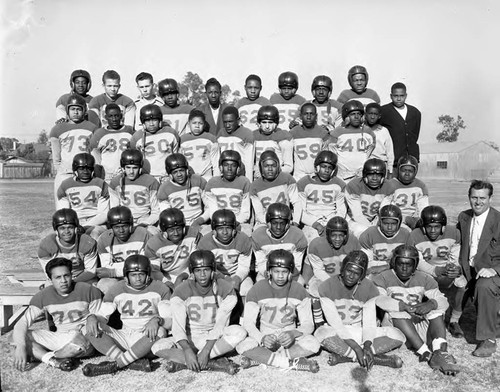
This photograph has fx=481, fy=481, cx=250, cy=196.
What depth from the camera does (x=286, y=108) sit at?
915 cm

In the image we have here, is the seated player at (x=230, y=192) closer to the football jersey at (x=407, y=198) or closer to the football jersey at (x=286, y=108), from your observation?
the football jersey at (x=286, y=108)

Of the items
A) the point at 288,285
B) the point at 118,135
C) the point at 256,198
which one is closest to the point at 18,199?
the point at 118,135

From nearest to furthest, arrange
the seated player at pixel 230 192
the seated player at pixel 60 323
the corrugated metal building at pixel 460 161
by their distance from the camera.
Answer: the seated player at pixel 60 323
the seated player at pixel 230 192
the corrugated metal building at pixel 460 161

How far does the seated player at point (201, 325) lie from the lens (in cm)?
555

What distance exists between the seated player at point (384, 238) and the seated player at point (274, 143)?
210 cm

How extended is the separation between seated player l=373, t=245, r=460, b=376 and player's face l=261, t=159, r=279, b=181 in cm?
232

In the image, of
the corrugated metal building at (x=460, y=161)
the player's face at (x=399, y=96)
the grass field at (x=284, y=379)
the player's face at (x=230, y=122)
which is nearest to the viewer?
the grass field at (x=284, y=379)

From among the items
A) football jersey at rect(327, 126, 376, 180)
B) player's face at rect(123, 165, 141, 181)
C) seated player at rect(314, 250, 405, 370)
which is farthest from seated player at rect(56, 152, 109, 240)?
football jersey at rect(327, 126, 376, 180)

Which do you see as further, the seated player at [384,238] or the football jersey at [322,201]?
the football jersey at [322,201]

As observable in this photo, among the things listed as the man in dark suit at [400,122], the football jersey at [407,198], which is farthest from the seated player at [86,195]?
the man in dark suit at [400,122]

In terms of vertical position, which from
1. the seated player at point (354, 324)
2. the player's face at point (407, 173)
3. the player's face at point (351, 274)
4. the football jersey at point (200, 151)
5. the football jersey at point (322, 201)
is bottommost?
the seated player at point (354, 324)

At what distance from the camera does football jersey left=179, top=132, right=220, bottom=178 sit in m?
8.36

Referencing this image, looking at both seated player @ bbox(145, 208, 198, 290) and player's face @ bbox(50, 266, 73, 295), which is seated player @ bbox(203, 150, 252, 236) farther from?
player's face @ bbox(50, 266, 73, 295)

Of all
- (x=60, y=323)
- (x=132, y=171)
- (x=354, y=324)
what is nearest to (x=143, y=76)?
(x=132, y=171)
